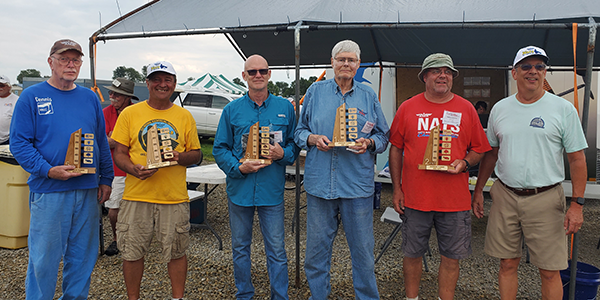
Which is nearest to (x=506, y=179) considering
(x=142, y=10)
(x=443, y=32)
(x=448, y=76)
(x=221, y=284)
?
(x=448, y=76)

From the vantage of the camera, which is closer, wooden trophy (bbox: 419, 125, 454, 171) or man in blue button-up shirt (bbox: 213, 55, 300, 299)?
wooden trophy (bbox: 419, 125, 454, 171)

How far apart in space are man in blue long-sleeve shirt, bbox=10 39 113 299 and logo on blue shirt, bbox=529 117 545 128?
301 cm

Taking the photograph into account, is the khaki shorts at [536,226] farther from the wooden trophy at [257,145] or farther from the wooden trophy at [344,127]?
the wooden trophy at [257,145]

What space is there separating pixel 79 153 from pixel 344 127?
5.85ft

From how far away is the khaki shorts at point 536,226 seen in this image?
2.43 m

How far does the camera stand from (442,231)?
262 centimetres

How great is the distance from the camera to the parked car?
1395 cm

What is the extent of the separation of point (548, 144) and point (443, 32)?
114 inches

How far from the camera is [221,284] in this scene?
3.44m

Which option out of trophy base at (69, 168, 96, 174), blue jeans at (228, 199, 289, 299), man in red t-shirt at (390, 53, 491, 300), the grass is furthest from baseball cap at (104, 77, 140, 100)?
the grass

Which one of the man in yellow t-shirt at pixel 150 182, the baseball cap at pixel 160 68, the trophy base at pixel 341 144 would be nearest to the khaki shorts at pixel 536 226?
the trophy base at pixel 341 144

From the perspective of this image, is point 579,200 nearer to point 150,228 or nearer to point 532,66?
point 532,66

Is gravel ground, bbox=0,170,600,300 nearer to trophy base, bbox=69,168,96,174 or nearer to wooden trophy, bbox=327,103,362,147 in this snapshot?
trophy base, bbox=69,168,96,174

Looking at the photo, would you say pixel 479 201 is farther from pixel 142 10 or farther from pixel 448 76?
pixel 142 10
